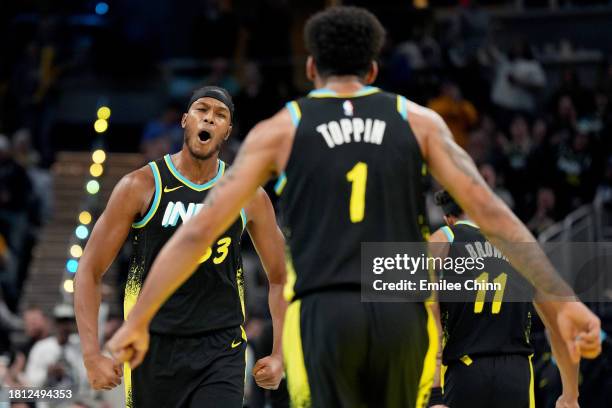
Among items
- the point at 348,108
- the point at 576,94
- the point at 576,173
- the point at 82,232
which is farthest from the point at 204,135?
the point at 576,94

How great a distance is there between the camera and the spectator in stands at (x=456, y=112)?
1701cm

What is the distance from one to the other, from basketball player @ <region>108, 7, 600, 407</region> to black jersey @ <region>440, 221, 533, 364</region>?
2.56m

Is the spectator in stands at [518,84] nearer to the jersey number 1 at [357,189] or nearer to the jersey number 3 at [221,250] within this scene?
the jersey number 3 at [221,250]

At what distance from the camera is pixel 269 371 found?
281 inches

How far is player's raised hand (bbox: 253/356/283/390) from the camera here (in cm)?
713

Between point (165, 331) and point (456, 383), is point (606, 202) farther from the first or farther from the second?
point (165, 331)

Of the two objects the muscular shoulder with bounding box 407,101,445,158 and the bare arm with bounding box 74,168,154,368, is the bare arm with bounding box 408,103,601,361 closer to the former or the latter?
the muscular shoulder with bounding box 407,101,445,158

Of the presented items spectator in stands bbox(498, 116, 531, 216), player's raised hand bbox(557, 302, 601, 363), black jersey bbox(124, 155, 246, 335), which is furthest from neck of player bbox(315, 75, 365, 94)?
spectator in stands bbox(498, 116, 531, 216)

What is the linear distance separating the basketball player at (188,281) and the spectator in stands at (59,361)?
543 centimetres

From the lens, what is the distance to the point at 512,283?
7.59 m

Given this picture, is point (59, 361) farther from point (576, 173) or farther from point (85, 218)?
point (576, 173)

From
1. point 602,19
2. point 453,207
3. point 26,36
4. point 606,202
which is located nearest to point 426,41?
point 602,19

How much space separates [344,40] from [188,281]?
251 cm

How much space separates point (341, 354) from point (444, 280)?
8.95 ft
